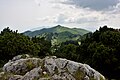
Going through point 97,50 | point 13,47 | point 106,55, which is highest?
point 97,50

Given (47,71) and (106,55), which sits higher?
(47,71)

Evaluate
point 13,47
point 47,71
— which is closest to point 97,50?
point 13,47

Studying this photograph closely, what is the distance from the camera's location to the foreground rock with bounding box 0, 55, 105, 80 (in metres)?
33.5

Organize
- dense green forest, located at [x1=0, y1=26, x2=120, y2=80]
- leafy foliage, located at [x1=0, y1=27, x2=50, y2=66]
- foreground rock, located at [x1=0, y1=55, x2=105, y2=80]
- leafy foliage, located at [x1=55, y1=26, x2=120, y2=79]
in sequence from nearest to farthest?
foreground rock, located at [x1=0, y1=55, x2=105, y2=80], leafy foliage, located at [x1=55, y1=26, x2=120, y2=79], dense green forest, located at [x1=0, y1=26, x2=120, y2=80], leafy foliage, located at [x1=0, y1=27, x2=50, y2=66]

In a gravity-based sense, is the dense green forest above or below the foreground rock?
below

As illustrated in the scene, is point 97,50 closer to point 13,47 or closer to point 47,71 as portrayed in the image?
point 13,47

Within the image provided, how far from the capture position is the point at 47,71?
112ft

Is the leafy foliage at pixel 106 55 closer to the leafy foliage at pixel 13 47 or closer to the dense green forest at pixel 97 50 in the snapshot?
the dense green forest at pixel 97 50

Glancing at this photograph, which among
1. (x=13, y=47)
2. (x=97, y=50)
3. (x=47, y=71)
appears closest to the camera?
(x=47, y=71)

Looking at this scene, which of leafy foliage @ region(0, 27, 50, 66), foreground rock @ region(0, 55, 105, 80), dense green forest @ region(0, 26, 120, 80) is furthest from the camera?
leafy foliage @ region(0, 27, 50, 66)

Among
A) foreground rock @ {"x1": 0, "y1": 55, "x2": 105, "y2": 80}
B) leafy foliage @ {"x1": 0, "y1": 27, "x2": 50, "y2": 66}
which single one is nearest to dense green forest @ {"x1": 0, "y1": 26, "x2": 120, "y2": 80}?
leafy foliage @ {"x1": 0, "y1": 27, "x2": 50, "y2": 66}

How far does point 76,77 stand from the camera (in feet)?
112

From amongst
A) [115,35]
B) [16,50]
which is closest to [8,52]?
[16,50]

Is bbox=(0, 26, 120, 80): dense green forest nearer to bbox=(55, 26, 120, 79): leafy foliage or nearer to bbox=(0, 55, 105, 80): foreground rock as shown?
bbox=(55, 26, 120, 79): leafy foliage
